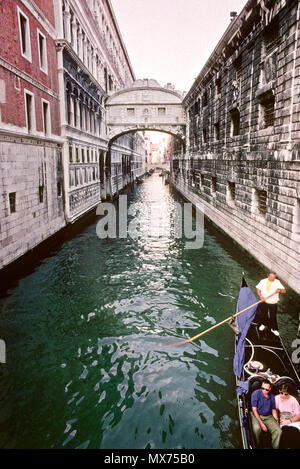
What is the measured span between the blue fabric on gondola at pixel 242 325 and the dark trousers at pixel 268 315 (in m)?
0.36

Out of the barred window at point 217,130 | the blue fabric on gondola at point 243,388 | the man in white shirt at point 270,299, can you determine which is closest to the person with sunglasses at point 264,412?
the blue fabric on gondola at point 243,388

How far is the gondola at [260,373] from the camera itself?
4.06 metres

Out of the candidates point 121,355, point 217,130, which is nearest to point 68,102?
point 217,130

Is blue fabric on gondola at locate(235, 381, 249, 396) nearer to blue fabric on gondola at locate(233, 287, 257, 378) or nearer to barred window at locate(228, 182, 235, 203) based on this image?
blue fabric on gondola at locate(233, 287, 257, 378)

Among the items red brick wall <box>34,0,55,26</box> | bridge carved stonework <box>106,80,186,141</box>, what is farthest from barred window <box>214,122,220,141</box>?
bridge carved stonework <box>106,80,186,141</box>

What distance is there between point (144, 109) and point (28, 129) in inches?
709

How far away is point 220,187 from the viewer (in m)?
16.7

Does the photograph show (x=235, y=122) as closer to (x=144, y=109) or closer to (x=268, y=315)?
(x=268, y=315)

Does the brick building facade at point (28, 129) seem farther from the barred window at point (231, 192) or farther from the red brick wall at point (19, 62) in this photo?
the barred window at point (231, 192)

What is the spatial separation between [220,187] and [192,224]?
3127 mm

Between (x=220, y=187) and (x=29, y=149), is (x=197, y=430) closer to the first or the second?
(x=29, y=149)

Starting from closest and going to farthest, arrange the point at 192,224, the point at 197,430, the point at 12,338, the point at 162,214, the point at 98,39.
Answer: the point at 197,430 < the point at 12,338 < the point at 192,224 < the point at 162,214 < the point at 98,39

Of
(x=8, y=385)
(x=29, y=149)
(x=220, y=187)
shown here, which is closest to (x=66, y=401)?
(x=8, y=385)

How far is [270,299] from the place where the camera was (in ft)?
21.7
